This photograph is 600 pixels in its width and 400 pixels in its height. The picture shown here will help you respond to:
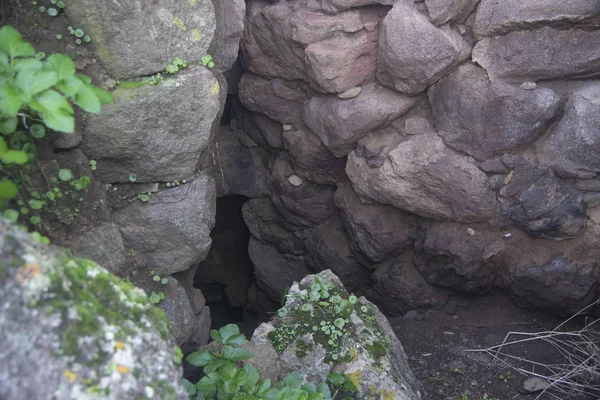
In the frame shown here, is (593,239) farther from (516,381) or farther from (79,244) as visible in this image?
(79,244)

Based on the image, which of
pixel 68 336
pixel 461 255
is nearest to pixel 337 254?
pixel 461 255

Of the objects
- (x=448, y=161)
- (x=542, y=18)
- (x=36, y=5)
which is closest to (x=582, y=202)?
(x=448, y=161)

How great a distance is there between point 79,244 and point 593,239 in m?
2.68

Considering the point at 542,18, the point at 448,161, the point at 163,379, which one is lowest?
the point at 448,161

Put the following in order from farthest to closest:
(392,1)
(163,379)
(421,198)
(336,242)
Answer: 1. (336,242)
2. (421,198)
3. (392,1)
4. (163,379)

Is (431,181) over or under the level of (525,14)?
under

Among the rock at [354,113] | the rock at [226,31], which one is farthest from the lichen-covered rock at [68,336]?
the rock at [354,113]

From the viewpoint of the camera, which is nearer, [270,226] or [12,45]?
[12,45]

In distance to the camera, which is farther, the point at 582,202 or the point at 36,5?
the point at 582,202

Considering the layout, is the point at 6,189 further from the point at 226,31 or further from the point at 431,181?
the point at 431,181

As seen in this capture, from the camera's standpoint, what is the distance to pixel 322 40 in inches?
133

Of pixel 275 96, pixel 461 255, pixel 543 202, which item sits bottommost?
pixel 461 255

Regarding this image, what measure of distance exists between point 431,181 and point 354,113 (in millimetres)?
603

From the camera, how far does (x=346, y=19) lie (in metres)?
3.32
